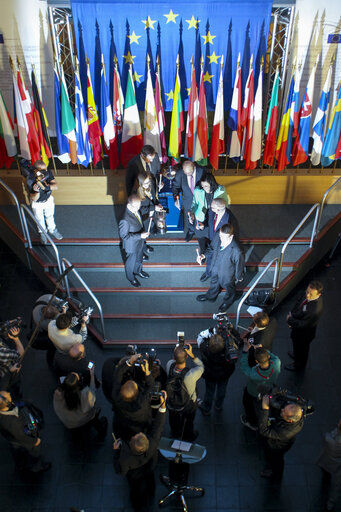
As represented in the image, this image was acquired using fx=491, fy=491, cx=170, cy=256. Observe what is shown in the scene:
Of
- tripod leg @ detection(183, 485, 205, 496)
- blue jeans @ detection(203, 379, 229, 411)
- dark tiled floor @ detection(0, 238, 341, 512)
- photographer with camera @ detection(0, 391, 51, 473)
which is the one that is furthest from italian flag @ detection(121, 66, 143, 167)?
tripod leg @ detection(183, 485, 205, 496)

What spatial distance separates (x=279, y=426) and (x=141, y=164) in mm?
4416

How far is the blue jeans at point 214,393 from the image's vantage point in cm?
620

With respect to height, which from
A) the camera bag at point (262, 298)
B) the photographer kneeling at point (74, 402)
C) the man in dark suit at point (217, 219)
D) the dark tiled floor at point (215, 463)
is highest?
the man in dark suit at point (217, 219)

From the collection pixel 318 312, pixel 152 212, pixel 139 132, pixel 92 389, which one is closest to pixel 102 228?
pixel 152 212

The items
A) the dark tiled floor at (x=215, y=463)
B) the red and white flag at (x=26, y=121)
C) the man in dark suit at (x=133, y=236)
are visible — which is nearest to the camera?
the dark tiled floor at (x=215, y=463)

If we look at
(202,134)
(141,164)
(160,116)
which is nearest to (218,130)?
(202,134)

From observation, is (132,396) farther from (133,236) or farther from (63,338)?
(133,236)

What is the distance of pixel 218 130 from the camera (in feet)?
28.3

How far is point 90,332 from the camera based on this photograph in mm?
7762

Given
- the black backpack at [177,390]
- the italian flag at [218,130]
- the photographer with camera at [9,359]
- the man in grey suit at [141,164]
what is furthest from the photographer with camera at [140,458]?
the italian flag at [218,130]

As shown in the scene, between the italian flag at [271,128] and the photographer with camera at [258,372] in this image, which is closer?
the photographer with camera at [258,372]

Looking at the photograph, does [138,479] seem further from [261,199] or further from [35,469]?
[261,199]

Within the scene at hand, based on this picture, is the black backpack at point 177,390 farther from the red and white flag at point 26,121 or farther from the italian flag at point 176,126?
the red and white flag at point 26,121

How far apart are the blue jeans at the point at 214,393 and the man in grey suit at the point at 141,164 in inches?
130
